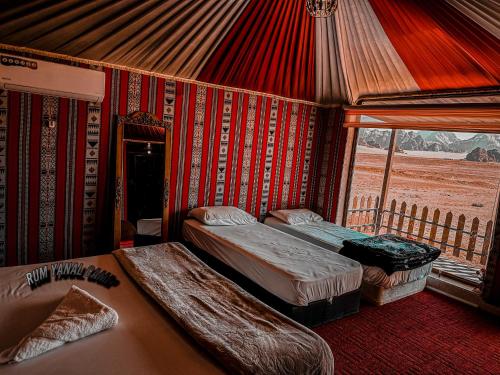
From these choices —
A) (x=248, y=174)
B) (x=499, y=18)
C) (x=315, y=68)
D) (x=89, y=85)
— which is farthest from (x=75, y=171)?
(x=499, y=18)

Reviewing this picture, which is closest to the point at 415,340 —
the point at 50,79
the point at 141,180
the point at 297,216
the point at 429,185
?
the point at 297,216

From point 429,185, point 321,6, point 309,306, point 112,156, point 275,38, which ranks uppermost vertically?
point 275,38

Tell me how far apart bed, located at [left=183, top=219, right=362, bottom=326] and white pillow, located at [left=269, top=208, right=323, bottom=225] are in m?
0.82

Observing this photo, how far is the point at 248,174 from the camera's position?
4586 mm

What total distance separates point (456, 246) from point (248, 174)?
9.71 ft

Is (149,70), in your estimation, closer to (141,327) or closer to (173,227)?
(173,227)

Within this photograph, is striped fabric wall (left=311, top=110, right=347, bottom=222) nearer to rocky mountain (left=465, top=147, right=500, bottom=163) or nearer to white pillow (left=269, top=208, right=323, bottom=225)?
white pillow (left=269, top=208, right=323, bottom=225)

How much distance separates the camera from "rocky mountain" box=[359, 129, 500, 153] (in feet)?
18.6

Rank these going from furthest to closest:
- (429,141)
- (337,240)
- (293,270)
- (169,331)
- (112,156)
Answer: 1. (429,141)
2. (337,240)
3. (112,156)
4. (293,270)
5. (169,331)

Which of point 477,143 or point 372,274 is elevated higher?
point 477,143

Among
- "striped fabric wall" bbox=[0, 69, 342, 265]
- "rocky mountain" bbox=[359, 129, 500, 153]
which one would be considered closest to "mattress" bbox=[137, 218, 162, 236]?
"striped fabric wall" bbox=[0, 69, 342, 265]

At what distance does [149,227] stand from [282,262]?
1.68 meters

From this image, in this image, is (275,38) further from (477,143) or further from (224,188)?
(477,143)

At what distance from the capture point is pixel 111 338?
1624mm
